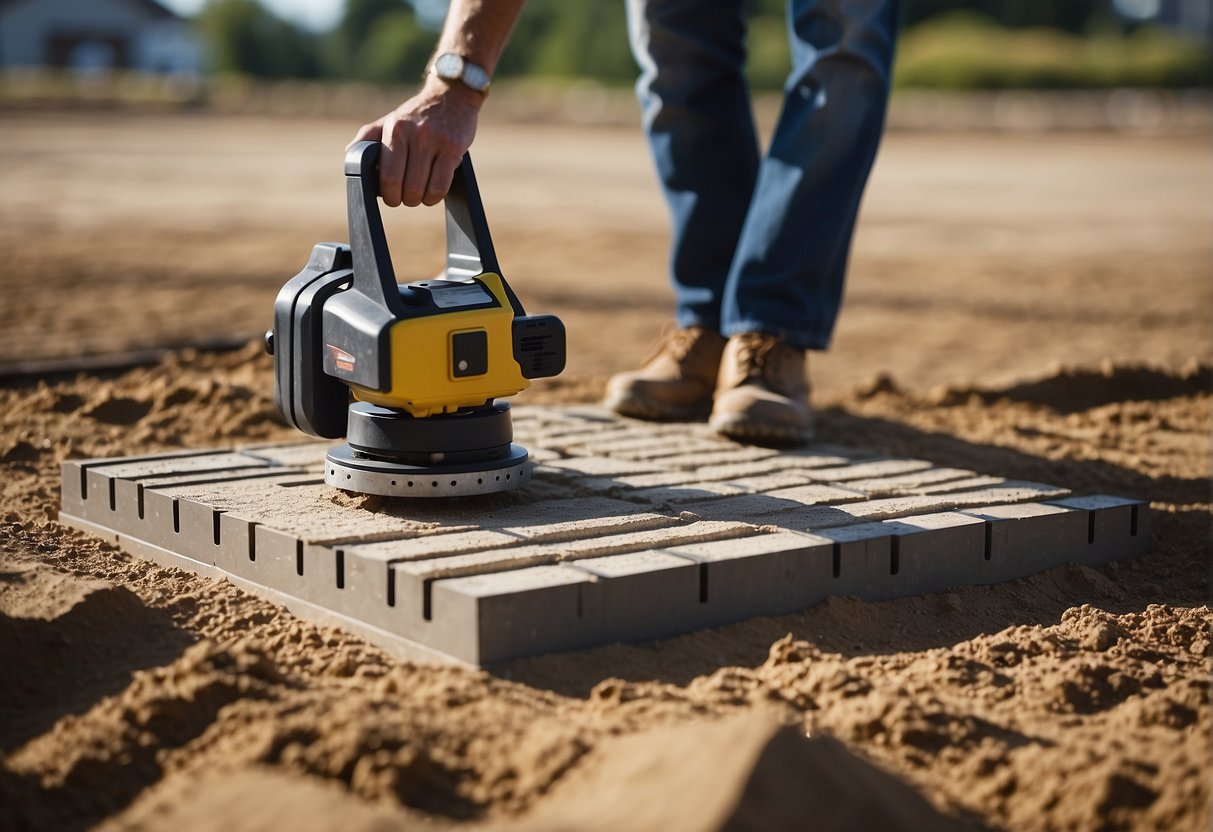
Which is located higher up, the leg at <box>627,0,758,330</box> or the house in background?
the house in background

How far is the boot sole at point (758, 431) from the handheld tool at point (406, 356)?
88cm

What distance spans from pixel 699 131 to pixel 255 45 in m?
46.8

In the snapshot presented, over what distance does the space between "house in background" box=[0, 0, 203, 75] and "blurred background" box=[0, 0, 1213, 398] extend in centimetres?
1606

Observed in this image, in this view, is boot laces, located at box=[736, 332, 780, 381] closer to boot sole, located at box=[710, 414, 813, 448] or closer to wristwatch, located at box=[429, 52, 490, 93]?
boot sole, located at box=[710, 414, 813, 448]

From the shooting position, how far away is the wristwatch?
10.2ft

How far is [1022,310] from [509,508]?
5232 millimetres

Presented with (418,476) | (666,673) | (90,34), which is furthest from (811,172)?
(90,34)

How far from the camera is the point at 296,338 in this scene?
2973 millimetres

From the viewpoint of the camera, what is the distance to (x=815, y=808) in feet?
5.77

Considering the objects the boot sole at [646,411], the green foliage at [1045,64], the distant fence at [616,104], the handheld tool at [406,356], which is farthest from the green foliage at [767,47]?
the handheld tool at [406,356]

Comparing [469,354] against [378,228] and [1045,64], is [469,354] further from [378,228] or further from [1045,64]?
[1045,64]

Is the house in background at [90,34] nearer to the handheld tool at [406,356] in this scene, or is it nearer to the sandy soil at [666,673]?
the sandy soil at [666,673]

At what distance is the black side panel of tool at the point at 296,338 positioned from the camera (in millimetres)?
2980

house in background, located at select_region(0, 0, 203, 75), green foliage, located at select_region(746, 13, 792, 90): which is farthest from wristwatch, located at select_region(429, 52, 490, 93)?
house in background, located at select_region(0, 0, 203, 75)
